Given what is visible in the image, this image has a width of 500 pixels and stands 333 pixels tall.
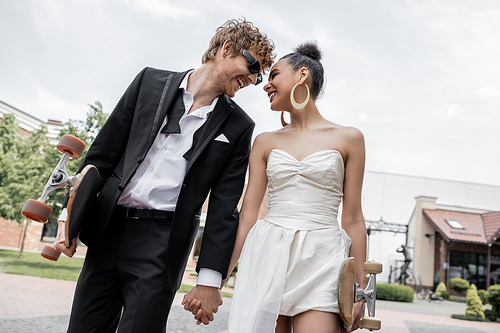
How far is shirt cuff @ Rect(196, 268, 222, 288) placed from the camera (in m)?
2.16

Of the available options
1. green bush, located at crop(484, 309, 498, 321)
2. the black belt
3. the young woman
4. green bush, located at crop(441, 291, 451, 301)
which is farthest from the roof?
the black belt

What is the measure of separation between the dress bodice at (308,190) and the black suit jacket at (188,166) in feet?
0.73

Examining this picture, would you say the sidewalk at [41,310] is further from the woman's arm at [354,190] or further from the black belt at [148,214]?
the woman's arm at [354,190]

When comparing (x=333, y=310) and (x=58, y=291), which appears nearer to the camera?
(x=333, y=310)

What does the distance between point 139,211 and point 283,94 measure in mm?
1040

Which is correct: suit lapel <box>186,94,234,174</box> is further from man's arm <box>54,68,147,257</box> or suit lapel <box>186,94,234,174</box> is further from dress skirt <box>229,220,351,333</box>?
dress skirt <box>229,220,351,333</box>

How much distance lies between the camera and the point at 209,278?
2.16 m

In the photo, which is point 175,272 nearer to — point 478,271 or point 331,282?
point 331,282


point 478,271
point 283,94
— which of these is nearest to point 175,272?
point 283,94

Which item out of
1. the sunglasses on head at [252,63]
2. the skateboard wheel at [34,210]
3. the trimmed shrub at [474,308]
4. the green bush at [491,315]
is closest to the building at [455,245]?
the trimmed shrub at [474,308]

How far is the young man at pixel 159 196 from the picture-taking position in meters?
2.05

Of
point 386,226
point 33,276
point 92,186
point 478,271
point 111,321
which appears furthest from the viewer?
point 386,226

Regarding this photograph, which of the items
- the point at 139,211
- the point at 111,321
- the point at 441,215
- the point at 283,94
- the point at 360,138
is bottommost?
the point at 111,321

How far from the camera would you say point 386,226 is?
32.8 m
